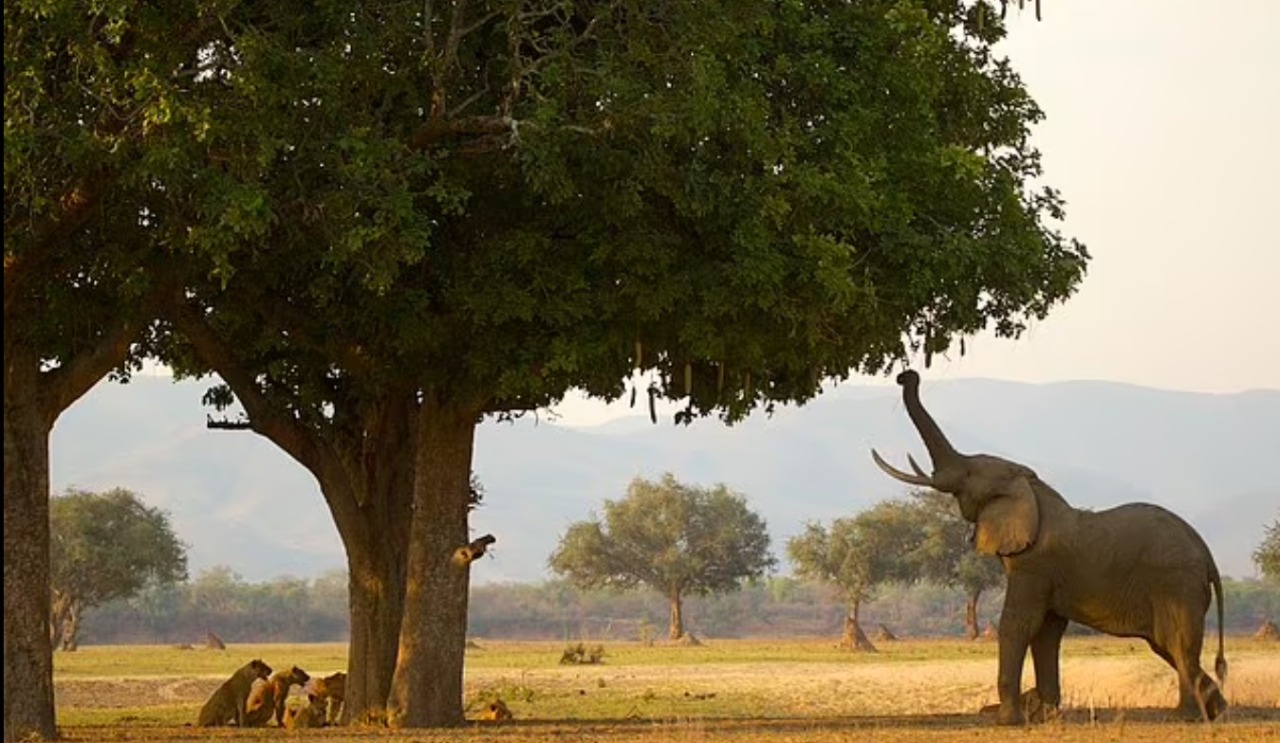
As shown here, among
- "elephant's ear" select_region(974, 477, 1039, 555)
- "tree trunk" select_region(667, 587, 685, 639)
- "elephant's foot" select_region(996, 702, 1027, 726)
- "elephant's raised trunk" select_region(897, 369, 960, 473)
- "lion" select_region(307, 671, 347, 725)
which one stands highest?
"tree trunk" select_region(667, 587, 685, 639)

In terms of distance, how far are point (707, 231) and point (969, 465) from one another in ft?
21.2

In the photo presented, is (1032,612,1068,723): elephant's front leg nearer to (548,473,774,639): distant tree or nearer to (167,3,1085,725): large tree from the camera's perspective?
(167,3,1085,725): large tree

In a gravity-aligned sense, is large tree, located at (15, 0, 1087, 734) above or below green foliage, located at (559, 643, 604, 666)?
above

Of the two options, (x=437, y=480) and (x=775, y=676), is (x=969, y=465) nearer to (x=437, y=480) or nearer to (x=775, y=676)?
(x=437, y=480)

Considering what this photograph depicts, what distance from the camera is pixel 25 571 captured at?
965 inches

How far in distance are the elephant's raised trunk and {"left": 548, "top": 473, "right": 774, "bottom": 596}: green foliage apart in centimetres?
9408

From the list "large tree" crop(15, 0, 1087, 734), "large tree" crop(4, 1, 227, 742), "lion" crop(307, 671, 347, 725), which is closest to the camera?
"large tree" crop(4, 1, 227, 742)

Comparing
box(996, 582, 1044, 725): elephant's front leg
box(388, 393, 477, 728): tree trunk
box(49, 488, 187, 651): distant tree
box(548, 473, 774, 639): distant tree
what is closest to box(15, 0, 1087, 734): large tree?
box(388, 393, 477, 728): tree trunk

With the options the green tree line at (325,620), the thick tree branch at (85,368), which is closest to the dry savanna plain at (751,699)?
the thick tree branch at (85,368)

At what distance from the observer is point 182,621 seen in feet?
631

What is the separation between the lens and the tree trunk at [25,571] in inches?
960

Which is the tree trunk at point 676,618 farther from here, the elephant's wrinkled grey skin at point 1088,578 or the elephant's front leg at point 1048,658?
the elephant's wrinkled grey skin at point 1088,578

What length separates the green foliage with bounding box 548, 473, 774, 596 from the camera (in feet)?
413

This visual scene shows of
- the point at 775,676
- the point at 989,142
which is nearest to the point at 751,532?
the point at 775,676
